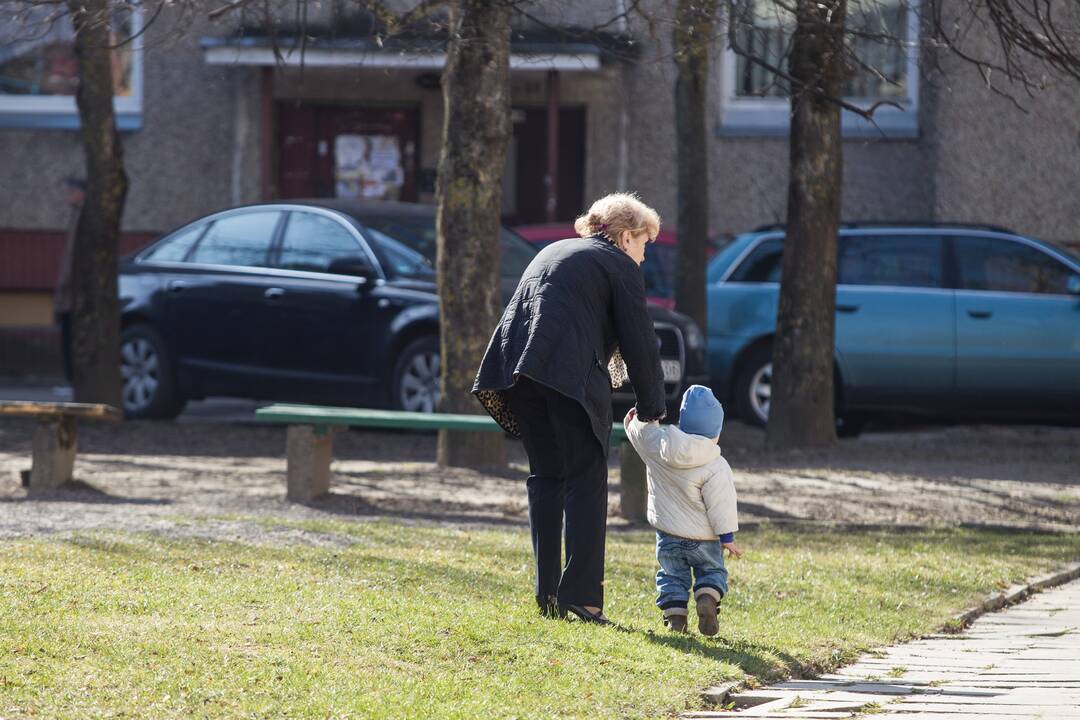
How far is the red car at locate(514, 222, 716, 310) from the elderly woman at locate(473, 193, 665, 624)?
317 inches

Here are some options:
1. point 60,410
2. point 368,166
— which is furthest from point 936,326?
point 368,166

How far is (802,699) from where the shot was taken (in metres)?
5.23

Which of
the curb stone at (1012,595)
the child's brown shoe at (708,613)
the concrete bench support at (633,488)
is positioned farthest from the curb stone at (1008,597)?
the concrete bench support at (633,488)

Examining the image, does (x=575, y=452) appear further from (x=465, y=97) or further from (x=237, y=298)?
(x=237, y=298)

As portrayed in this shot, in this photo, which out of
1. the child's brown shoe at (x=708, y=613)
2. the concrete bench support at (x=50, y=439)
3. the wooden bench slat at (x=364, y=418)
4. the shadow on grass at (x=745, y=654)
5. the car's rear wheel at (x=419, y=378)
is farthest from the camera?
the car's rear wheel at (x=419, y=378)

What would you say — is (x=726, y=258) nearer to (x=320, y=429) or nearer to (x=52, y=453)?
(x=320, y=429)

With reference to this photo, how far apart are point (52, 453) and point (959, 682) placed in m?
5.98

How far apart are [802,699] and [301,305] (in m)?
7.97

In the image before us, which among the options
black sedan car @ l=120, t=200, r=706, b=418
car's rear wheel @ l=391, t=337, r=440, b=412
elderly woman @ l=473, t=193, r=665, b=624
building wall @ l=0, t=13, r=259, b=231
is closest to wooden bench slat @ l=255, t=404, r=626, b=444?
car's rear wheel @ l=391, t=337, r=440, b=412

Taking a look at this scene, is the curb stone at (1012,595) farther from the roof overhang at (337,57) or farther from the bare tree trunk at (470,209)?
the roof overhang at (337,57)

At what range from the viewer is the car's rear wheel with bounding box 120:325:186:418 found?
43.7 feet

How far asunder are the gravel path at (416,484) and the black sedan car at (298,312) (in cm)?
41

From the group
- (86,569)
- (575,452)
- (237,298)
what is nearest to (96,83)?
(237,298)

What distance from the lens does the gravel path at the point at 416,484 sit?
356 inches
